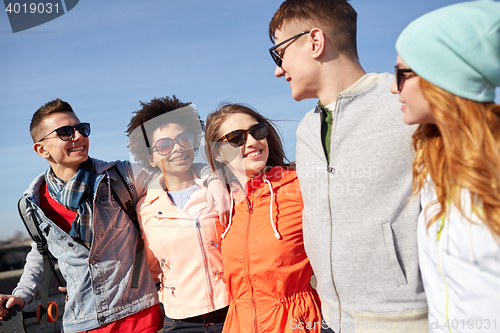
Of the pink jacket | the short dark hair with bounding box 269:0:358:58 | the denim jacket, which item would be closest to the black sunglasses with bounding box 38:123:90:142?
the denim jacket

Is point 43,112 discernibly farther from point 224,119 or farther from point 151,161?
point 224,119

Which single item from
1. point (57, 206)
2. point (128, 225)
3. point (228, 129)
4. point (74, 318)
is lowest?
point (74, 318)

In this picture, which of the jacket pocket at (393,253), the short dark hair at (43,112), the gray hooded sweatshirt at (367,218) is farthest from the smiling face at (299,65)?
the short dark hair at (43,112)

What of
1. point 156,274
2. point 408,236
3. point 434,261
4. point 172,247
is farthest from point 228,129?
point 434,261

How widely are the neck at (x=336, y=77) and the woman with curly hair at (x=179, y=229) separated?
1392 millimetres

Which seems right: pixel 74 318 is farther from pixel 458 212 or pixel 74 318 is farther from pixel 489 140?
pixel 489 140

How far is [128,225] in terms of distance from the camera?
3268 mm

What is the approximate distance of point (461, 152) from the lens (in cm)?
157

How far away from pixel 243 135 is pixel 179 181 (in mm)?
890

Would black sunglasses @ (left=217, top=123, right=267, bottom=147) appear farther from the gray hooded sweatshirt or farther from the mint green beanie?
the mint green beanie

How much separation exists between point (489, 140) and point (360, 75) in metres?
1.11

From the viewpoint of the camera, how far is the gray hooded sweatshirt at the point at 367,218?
2.03 meters

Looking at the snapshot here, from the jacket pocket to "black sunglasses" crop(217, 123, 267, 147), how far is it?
4.47 feet

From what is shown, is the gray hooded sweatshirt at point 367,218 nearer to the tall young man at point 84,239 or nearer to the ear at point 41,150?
the tall young man at point 84,239
